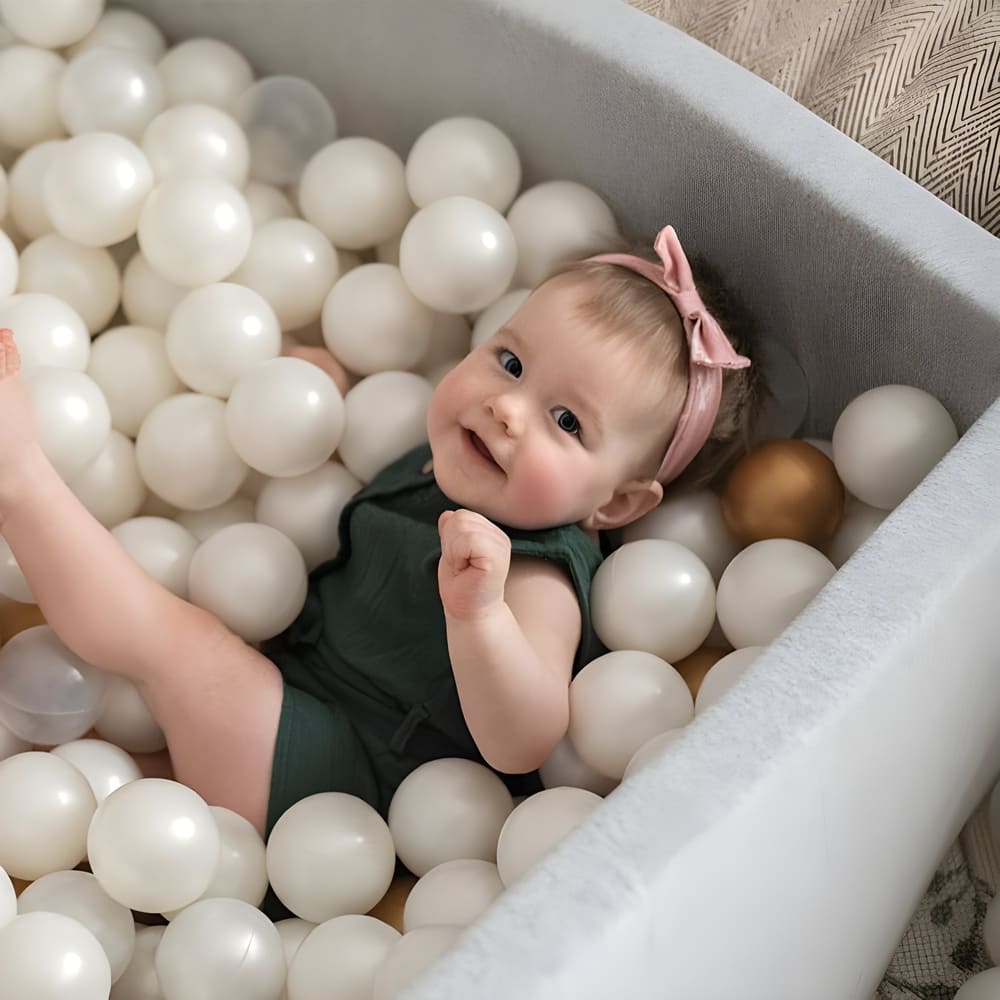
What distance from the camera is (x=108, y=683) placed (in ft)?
3.45

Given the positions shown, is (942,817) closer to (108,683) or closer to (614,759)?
(614,759)

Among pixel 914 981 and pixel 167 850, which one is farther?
pixel 914 981

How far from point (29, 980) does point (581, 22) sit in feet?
3.00

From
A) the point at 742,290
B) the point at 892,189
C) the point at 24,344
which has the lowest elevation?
the point at 24,344

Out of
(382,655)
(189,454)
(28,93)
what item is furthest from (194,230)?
(382,655)

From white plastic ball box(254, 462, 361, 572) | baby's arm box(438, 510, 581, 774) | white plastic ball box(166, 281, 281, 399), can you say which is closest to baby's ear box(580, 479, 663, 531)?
baby's arm box(438, 510, 581, 774)

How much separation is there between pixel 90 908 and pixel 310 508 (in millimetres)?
407

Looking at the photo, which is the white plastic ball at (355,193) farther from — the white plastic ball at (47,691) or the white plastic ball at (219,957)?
the white plastic ball at (219,957)

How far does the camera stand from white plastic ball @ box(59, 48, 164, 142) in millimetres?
1265

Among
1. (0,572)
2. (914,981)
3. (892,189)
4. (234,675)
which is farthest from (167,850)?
(892,189)

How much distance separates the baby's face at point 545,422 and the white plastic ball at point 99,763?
33 cm

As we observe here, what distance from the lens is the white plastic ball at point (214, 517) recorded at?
119cm

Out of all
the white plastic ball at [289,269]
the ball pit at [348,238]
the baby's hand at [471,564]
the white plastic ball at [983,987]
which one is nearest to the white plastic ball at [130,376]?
the ball pit at [348,238]

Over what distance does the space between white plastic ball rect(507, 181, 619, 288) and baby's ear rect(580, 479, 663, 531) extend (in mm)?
227
